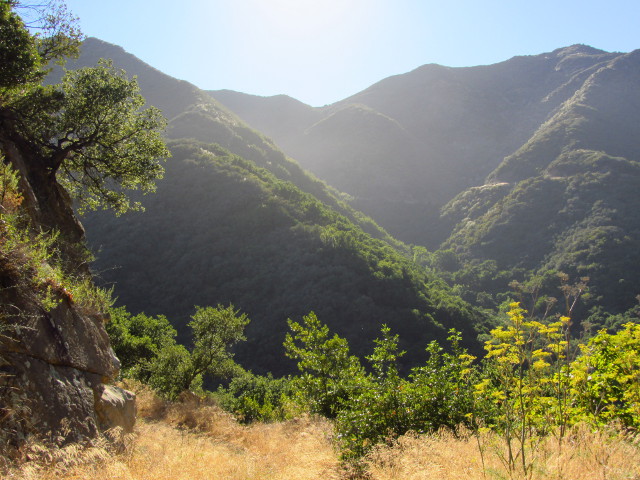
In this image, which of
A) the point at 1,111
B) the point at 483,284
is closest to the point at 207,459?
the point at 1,111

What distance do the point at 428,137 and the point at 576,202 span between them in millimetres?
96772

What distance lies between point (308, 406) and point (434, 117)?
640ft

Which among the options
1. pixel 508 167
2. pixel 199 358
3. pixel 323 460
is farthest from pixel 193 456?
pixel 508 167

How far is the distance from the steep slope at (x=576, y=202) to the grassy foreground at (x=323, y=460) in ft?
214

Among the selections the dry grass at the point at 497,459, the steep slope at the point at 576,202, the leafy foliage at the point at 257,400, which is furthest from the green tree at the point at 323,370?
the steep slope at the point at 576,202

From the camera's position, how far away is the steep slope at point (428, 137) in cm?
14375

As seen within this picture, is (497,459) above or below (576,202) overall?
below

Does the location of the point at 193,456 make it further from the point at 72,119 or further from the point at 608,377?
the point at 72,119

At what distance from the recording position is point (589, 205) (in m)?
87.2

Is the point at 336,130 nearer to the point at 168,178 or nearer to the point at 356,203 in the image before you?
the point at 356,203

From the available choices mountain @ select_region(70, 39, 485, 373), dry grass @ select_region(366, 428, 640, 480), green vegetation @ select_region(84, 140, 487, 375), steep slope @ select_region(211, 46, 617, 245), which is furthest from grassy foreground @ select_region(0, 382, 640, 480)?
steep slope @ select_region(211, 46, 617, 245)

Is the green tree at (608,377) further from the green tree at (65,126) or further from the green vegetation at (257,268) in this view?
the green vegetation at (257,268)

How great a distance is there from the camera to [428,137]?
586 ft

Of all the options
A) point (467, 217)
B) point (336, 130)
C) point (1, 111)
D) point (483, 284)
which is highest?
point (336, 130)
